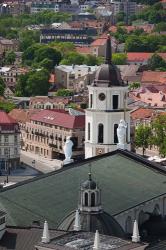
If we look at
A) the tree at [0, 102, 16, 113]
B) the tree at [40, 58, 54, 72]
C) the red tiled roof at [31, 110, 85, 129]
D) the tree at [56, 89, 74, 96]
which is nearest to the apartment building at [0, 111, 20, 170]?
the red tiled roof at [31, 110, 85, 129]

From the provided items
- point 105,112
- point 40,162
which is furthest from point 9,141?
point 105,112

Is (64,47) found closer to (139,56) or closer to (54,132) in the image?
(139,56)

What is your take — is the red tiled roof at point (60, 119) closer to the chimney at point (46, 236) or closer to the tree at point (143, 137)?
the tree at point (143, 137)

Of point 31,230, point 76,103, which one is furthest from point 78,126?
point 31,230

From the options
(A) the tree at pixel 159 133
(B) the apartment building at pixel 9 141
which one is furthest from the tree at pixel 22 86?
(B) the apartment building at pixel 9 141

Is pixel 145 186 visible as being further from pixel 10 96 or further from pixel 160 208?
pixel 10 96

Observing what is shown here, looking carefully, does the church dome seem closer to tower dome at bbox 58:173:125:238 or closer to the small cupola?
tower dome at bbox 58:173:125:238

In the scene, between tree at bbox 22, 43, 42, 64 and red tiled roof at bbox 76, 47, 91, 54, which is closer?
tree at bbox 22, 43, 42, 64

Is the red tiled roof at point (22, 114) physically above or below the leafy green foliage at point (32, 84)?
A: above
